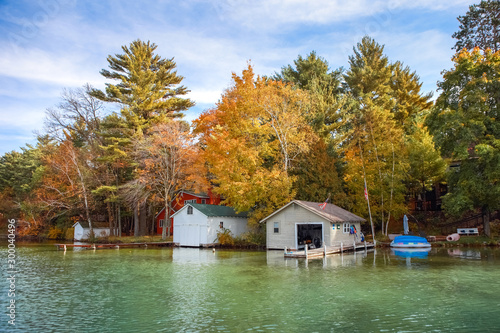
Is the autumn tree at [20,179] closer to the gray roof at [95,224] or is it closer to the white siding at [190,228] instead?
the gray roof at [95,224]

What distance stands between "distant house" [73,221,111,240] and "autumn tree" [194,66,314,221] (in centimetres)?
2133

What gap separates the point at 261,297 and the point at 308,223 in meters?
18.0

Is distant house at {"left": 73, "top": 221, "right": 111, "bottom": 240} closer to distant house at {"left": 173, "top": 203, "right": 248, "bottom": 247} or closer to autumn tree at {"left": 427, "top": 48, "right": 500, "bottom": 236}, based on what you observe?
distant house at {"left": 173, "top": 203, "right": 248, "bottom": 247}

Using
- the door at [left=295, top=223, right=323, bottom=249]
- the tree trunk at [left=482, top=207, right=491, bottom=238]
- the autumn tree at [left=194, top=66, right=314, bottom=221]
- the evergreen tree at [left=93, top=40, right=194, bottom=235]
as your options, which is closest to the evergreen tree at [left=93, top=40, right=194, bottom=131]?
the evergreen tree at [left=93, top=40, right=194, bottom=235]

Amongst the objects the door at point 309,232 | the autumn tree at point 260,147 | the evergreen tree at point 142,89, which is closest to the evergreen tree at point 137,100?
the evergreen tree at point 142,89

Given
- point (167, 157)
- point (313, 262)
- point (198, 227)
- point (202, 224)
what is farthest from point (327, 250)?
point (167, 157)

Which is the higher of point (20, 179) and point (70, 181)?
point (20, 179)

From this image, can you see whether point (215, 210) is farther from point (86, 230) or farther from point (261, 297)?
point (261, 297)

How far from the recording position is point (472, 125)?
32.8 metres

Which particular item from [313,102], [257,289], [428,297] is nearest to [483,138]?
[313,102]

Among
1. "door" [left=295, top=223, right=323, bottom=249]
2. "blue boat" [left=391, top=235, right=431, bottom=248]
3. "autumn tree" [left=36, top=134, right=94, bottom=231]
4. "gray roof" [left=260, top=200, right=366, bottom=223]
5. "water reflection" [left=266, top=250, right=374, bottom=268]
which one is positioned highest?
"autumn tree" [left=36, top=134, right=94, bottom=231]

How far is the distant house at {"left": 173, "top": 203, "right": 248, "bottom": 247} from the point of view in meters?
38.8

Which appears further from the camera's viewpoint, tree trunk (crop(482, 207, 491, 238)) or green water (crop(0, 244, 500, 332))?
tree trunk (crop(482, 207, 491, 238))

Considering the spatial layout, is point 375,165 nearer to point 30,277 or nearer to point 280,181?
point 280,181
